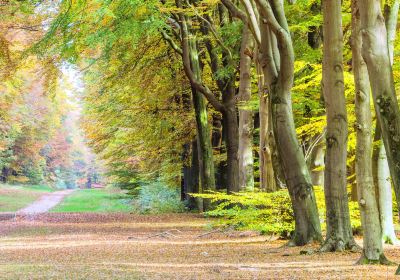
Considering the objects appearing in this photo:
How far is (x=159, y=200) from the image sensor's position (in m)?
30.0

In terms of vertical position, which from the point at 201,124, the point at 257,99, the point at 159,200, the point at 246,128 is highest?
the point at 257,99

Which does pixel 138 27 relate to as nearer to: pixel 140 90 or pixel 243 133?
pixel 243 133

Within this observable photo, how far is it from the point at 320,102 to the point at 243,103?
2.02 meters

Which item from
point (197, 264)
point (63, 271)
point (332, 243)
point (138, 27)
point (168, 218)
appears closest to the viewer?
point (63, 271)

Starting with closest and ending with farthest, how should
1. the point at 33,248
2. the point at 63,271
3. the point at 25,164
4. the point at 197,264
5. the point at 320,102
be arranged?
the point at 63,271 < the point at 197,264 < the point at 33,248 < the point at 320,102 < the point at 25,164

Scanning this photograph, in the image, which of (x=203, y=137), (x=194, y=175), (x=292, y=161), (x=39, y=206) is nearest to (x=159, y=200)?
(x=194, y=175)

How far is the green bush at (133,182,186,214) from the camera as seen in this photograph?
28.1m

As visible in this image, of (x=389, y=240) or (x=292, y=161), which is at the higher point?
(x=292, y=161)

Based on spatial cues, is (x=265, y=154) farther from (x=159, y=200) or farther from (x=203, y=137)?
(x=159, y=200)

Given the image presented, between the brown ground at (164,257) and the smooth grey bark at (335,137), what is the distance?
48 centimetres

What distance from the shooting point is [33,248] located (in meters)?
13.6

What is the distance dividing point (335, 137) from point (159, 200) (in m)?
20.4

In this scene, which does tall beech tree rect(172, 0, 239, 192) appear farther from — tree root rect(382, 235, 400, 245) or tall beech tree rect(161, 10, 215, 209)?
tree root rect(382, 235, 400, 245)

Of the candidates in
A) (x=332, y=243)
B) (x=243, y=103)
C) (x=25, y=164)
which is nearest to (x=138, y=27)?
(x=243, y=103)
